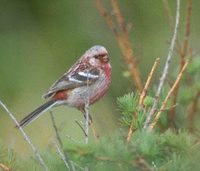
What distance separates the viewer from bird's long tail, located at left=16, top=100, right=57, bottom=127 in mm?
6421

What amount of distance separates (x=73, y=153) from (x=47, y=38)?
7640mm

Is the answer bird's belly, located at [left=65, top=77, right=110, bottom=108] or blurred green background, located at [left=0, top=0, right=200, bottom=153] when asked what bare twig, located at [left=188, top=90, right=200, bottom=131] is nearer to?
bird's belly, located at [left=65, top=77, right=110, bottom=108]

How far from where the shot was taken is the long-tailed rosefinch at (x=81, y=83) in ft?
21.0

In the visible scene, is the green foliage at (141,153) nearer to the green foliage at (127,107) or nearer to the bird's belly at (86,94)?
the green foliage at (127,107)

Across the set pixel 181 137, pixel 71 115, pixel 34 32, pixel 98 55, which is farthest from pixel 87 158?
pixel 34 32

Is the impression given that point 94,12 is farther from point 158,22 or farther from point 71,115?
point 71,115

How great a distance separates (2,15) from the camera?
11.2m

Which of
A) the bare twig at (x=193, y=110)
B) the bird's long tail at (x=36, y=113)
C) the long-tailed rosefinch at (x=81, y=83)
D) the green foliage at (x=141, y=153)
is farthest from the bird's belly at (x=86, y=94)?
the green foliage at (x=141, y=153)

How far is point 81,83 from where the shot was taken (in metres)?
6.65

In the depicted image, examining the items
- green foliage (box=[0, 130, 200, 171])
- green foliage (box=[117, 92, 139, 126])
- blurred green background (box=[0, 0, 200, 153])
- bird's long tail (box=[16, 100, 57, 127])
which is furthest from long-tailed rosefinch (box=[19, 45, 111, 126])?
green foliage (box=[0, 130, 200, 171])

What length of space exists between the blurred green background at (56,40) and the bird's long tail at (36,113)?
8.84 feet

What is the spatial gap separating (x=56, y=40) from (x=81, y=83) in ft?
13.8

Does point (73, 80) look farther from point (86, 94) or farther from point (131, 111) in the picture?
point (131, 111)

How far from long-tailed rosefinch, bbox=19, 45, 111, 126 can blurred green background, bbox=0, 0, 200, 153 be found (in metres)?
2.67
